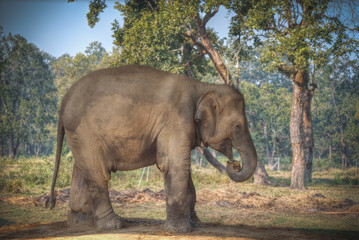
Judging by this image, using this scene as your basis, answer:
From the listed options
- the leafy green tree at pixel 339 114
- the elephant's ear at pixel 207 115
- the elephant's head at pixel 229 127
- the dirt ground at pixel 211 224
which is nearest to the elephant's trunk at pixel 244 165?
the elephant's head at pixel 229 127

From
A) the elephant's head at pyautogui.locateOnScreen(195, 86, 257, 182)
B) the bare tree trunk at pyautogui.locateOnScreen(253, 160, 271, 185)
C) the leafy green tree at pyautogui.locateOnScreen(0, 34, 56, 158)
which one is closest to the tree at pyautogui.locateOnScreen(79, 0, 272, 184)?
the bare tree trunk at pyautogui.locateOnScreen(253, 160, 271, 185)

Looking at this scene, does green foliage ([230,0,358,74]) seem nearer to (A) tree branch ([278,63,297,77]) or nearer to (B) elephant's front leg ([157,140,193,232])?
(A) tree branch ([278,63,297,77])

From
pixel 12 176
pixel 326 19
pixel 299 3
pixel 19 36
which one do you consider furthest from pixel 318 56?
pixel 19 36

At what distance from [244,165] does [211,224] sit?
1271 mm

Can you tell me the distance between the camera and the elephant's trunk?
571 cm

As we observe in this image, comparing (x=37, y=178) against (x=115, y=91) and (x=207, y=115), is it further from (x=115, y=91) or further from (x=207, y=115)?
(x=207, y=115)

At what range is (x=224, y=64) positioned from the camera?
15469 mm

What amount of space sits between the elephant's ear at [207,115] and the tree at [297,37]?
299 inches

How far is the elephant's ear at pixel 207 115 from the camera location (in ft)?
18.5

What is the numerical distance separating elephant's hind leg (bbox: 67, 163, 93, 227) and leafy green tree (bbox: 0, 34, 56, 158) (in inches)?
1219

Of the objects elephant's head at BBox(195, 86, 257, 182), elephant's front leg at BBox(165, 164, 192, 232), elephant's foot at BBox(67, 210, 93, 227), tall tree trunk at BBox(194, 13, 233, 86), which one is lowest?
elephant's foot at BBox(67, 210, 93, 227)

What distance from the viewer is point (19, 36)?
36.1 meters

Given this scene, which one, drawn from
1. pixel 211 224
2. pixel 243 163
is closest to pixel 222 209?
pixel 211 224

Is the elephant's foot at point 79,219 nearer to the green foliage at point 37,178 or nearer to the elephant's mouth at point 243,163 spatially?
the elephant's mouth at point 243,163
